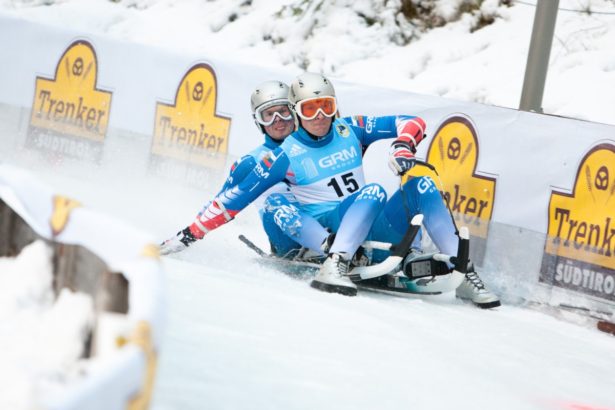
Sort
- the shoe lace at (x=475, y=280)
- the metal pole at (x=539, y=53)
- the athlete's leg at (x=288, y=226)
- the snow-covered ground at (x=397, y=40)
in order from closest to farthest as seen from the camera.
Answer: the shoe lace at (x=475, y=280)
the athlete's leg at (x=288, y=226)
the metal pole at (x=539, y=53)
the snow-covered ground at (x=397, y=40)

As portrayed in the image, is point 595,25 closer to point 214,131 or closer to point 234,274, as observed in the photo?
point 214,131

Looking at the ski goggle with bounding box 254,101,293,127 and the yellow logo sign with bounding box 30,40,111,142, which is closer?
the ski goggle with bounding box 254,101,293,127

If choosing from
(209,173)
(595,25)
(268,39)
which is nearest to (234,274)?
(209,173)

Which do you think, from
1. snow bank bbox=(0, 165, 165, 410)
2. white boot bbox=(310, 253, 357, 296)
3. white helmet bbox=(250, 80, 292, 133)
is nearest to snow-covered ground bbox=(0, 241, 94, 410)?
snow bank bbox=(0, 165, 165, 410)

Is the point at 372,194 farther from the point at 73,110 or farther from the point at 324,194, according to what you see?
the point at 73,110

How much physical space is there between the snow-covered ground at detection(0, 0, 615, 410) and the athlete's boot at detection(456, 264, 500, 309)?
0.08 m

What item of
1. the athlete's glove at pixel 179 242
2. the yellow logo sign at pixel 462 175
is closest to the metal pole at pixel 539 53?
the yellow logo sign at pixel 462 175

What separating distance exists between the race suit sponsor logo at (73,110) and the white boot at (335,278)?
440 cm

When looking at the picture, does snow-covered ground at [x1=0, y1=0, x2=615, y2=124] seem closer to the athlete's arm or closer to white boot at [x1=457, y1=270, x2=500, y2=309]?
the athlete's arm

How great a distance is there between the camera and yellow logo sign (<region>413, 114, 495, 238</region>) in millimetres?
6477

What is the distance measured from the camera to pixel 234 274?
543 centimetres

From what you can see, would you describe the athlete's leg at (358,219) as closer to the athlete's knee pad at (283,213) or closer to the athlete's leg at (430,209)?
the athlete's leg at (430,209)

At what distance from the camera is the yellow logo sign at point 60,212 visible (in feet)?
8.48

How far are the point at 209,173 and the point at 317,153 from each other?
275 cm
